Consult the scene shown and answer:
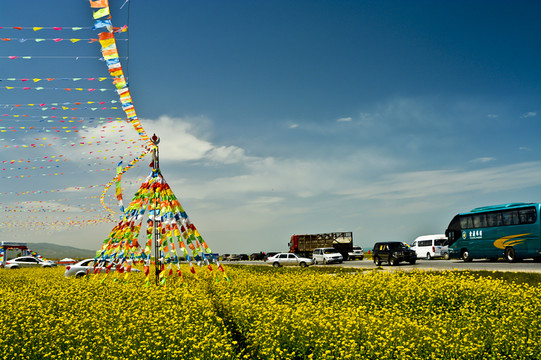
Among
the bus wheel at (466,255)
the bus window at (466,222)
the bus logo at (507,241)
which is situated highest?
the bus window at (466,222)

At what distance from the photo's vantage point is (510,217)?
98.5ft

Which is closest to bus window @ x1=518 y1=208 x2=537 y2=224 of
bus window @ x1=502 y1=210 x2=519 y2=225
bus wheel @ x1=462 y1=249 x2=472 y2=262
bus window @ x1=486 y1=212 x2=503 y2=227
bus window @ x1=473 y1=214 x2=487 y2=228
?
bus window @ x1=502 y1=210 x2=519 y2=225

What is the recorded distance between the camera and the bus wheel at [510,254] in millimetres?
29366

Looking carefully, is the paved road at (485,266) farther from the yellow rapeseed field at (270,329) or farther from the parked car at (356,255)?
the parked car at (356,255)

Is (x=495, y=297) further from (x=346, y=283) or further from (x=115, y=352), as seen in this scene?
(x=115, y=352)

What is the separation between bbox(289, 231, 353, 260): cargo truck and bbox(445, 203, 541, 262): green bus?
1205 cm

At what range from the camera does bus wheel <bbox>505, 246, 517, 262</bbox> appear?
1156 inches

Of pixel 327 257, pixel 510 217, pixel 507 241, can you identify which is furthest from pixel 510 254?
pixel 327 257

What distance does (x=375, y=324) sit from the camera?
26.1 ft

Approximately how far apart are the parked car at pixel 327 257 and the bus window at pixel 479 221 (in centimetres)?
1201

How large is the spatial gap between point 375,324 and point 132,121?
10.0 meters

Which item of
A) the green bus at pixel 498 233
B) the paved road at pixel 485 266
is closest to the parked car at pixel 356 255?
the green bus at pixel 498 233

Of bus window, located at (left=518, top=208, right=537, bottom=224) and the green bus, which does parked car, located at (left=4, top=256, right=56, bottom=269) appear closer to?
the green bus

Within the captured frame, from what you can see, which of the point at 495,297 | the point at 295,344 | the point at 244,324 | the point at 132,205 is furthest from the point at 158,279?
the point at 495,297
